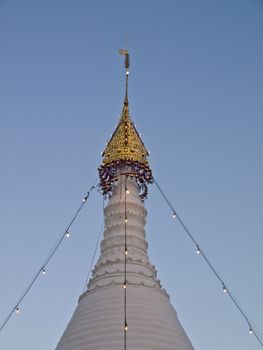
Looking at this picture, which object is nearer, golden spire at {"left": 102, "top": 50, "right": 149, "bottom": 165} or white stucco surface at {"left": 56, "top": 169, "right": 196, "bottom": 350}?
white stucco surface at {"left": 56, "top": 169, "right": 196, "bottom": 350}

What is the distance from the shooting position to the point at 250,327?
15844 millimetres

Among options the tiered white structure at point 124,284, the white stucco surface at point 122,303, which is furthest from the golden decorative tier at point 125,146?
the white stucco surface at point 122,303

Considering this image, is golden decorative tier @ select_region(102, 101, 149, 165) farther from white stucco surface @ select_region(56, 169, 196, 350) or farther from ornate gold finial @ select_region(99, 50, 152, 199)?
white stucco surface @ select_region(56, 169, 196, 350)

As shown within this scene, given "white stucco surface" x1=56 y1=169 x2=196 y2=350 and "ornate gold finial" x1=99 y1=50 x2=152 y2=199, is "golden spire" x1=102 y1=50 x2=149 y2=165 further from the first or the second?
"white stucco surface" x1=56 y1=169 x2=196 y2=350

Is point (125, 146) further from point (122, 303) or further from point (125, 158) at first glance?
point (122, 303)

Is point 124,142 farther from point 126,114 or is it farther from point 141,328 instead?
point 141,328

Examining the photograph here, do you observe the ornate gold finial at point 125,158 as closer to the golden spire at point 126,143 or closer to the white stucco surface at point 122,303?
the golden spire at point 126,143

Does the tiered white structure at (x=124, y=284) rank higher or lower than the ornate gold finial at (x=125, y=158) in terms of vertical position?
lower

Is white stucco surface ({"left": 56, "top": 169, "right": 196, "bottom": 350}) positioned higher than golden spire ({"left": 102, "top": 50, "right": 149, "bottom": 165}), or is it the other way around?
golden spire ({"left": 102, "top": 50, "right": 149, "bottom": 165})

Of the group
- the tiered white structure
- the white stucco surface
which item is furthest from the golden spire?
the white stucco surface

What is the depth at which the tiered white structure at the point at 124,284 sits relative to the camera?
1405 cm

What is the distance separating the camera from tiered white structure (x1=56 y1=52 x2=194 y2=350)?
46.1 feet

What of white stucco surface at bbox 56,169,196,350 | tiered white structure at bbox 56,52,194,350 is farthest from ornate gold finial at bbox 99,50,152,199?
white stucco surface at bbox 56,169,196,350

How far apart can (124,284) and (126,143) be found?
7017 mm
